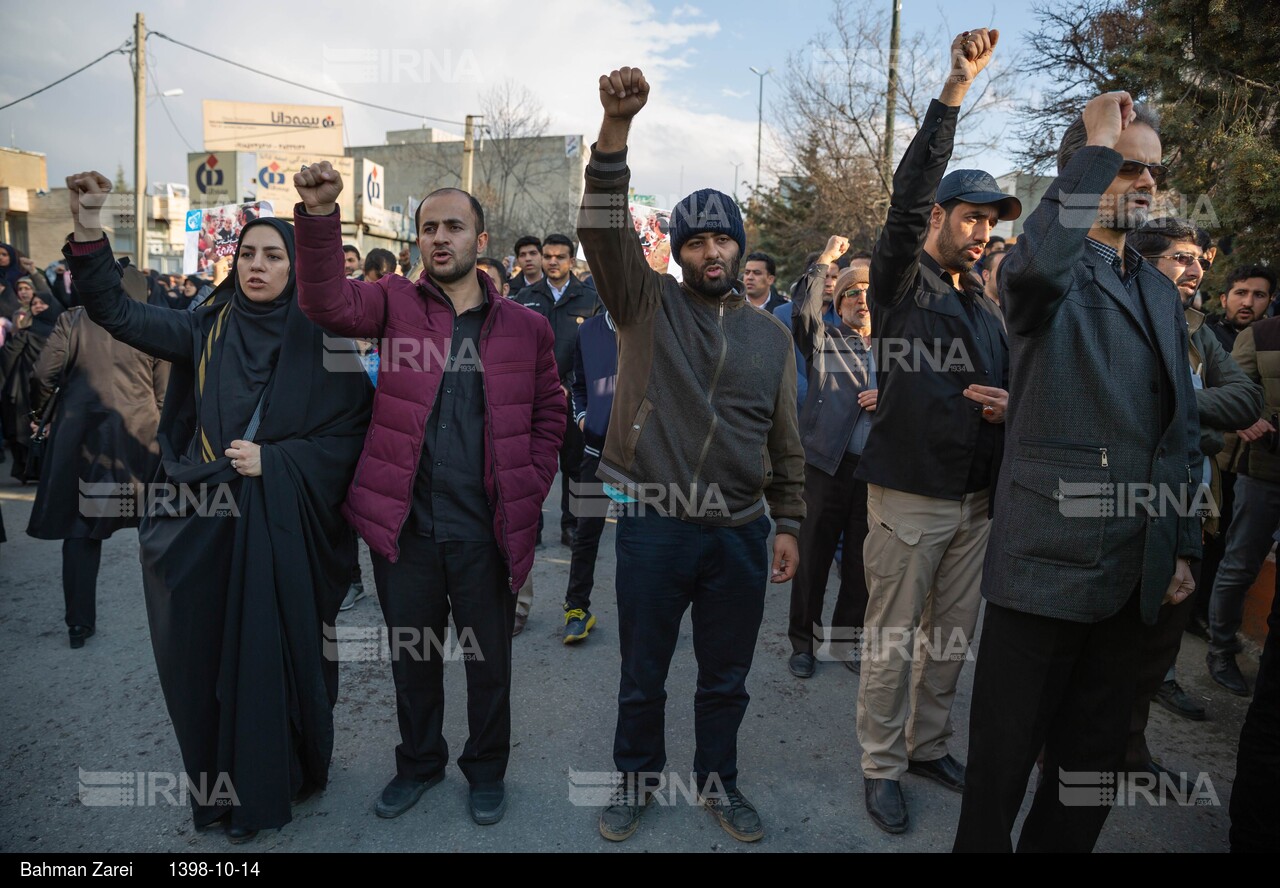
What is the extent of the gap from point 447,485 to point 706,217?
1361mm

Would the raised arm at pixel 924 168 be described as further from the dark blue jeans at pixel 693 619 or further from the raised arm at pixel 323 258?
the raised arm at pixel 323 258

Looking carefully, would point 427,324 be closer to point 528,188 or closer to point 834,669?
point 834,669

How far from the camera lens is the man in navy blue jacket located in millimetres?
4570

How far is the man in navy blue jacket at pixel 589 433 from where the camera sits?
4.57m

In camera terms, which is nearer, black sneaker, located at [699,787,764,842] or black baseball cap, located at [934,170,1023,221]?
black sneaker, located at [699,787,764,842]

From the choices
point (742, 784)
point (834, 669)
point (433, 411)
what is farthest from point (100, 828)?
point (834, 669)

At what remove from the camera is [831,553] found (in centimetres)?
447

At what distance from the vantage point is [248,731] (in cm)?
282

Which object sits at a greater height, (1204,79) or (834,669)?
(1204,79)

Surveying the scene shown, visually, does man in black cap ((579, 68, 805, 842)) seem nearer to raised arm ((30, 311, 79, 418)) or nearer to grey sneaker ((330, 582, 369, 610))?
grey sneaker ((330, 582, 369, 610))

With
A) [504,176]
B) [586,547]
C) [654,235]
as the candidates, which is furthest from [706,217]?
[504,176]

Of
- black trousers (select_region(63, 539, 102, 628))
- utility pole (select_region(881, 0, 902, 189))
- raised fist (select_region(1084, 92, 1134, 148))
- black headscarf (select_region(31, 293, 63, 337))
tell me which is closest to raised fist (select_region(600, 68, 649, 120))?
raised fist (select_region(1084, 92, 1134, 148))

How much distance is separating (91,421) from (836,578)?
5136mm

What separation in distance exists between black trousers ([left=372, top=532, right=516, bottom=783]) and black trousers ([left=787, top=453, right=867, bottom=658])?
1.95 metres
